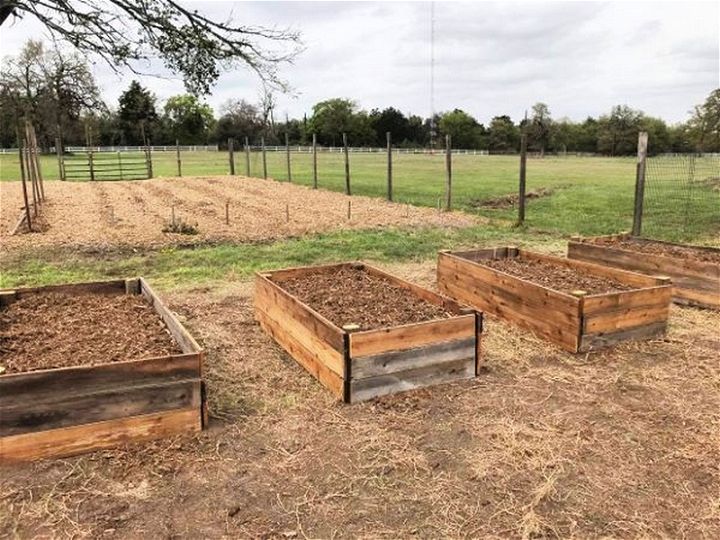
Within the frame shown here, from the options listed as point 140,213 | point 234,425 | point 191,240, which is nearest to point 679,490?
point 234,425

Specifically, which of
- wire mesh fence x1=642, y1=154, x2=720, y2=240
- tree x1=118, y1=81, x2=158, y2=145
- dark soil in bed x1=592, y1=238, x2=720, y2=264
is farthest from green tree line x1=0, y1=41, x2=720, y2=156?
dark soil in bed x1=592, y1=238, x2=720, y2=264

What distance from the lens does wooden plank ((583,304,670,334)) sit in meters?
4.91

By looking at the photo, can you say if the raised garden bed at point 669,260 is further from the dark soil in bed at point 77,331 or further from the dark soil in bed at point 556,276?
the dark soil in bed at point 77,331

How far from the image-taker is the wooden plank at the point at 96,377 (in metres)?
3.11

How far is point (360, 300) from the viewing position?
5094mm

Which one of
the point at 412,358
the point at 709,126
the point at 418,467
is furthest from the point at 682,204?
the point at 709,126

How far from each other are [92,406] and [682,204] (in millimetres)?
15388

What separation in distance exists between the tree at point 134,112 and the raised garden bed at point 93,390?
63.8 m

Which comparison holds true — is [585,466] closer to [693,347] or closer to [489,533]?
[489,533]

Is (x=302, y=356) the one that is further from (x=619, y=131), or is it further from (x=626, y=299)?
(x=619, y=131)

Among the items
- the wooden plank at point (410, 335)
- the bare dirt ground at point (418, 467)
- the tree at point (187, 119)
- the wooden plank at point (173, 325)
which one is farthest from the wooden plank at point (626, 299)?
the tree at point (187, 119)

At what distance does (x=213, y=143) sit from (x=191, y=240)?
6553 cm

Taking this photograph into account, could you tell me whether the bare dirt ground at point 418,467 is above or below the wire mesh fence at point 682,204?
below

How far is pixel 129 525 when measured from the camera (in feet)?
8.75
